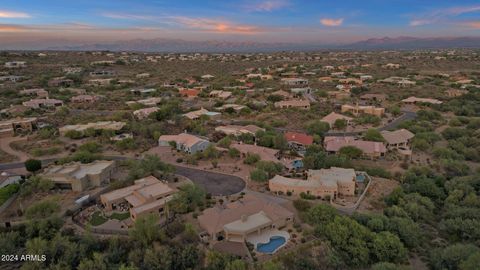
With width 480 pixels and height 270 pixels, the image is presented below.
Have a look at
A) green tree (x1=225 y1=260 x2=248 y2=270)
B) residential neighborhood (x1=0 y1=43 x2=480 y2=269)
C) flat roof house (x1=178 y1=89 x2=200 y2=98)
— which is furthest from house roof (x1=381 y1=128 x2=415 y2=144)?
flat roof house (x1=178 y1=89 x2=200 y2=98)

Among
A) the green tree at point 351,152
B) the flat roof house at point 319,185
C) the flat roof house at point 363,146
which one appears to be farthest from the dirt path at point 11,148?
the green tree at point 351,152

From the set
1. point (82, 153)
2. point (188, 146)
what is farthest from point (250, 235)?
point (82, 153)

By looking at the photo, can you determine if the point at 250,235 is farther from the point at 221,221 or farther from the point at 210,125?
the point at 210,125

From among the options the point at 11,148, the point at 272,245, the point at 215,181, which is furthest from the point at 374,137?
the point at 11,148

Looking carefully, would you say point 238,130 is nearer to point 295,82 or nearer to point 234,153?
point 234,153

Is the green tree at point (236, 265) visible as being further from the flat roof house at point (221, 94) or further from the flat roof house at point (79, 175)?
the flat roof house at point (221, 94)
